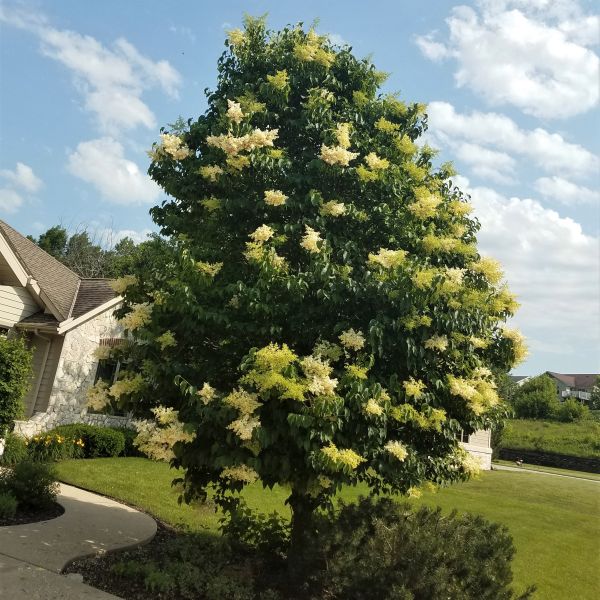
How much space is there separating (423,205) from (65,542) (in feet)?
22.6

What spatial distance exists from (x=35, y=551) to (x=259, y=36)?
27.3ft

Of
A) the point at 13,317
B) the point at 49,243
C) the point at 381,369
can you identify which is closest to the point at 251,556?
the point at 381,369

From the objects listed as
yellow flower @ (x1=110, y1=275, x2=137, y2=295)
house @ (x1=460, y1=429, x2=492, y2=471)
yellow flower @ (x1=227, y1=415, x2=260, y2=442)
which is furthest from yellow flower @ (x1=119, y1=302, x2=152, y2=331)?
house @ (x1=460, y1=429, x2=492, y2=471)

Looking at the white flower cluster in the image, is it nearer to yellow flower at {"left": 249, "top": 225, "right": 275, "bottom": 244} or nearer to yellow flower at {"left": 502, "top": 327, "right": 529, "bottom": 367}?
yellow flower at {"left": 249, "top": 225, "right": 275, "bottom": 244}

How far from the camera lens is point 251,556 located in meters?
8.36

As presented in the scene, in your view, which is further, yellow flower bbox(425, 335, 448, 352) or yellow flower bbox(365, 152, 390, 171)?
yellow flower bbox(365, 152, 390, 171)

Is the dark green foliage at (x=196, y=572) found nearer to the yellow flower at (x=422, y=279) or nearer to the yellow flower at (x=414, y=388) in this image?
the yellow flower at (x=414, y=388)

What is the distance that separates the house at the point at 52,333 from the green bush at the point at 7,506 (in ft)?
A: 23.1

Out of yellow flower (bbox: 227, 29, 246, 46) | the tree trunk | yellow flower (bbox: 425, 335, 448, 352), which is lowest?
the tree trunk

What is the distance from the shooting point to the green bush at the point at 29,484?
940 cm

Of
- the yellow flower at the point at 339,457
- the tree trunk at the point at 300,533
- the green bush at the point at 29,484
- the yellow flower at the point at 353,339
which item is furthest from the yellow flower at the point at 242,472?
the green bush at the point at 29,484

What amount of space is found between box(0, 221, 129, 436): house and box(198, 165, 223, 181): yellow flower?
9769 millimetres

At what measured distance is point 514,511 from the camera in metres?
17.1

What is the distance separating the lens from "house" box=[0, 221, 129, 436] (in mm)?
16031
